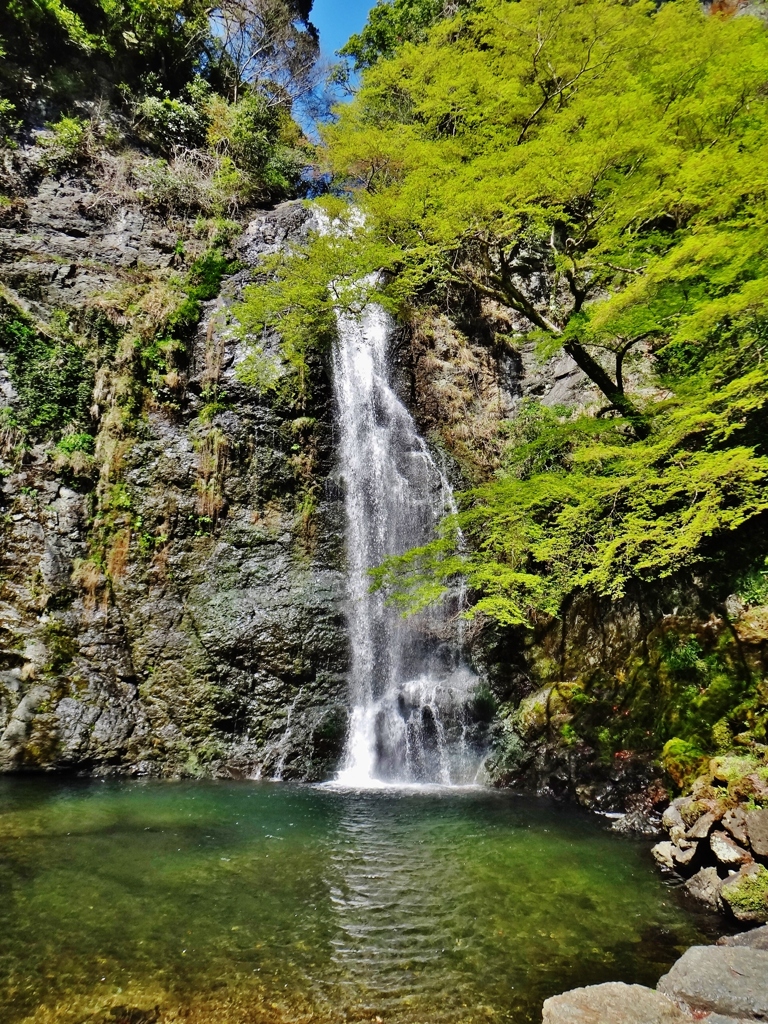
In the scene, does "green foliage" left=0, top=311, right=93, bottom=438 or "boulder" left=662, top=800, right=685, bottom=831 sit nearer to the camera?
"boulder" left=662, top=800, right=685, bottom=831

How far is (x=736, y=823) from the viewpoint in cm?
536

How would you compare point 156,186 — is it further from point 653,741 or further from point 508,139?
point 653,741

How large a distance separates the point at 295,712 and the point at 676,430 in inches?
339

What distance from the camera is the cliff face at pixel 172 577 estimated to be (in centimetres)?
1034

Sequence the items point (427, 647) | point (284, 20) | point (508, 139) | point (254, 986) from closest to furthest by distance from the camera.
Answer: point (254, 986) < point (508, 139) < point (427, 647) < point (284, 20)

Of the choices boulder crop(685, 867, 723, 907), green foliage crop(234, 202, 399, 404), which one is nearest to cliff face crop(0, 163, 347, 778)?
green foliage crop(234, 202, 399, 404)

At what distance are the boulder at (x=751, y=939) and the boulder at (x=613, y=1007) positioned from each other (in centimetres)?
132

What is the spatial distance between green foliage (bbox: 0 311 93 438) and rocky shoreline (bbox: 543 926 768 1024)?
13.1 meters

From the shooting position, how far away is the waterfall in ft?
34.8

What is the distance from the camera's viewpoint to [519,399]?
17.3 m

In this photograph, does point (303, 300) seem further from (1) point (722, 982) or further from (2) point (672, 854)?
(1) point (722, 982)

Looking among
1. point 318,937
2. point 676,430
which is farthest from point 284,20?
point 318,937

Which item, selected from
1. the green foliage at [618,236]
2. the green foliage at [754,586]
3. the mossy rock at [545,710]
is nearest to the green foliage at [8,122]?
the green foliage at [618,236]

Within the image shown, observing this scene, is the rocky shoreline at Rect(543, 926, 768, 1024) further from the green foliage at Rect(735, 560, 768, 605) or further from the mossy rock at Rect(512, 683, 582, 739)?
the mossy rock at Rect(512, 683, 582, 739)
